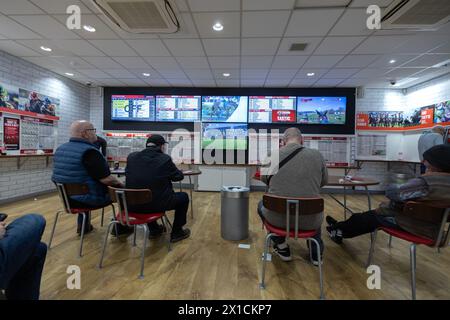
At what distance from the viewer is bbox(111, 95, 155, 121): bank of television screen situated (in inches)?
246

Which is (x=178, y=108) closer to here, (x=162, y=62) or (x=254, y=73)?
(x=162, y=62)

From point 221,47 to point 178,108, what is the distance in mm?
2767

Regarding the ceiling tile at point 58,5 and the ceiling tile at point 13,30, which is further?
the ceiling tile at point 13,30

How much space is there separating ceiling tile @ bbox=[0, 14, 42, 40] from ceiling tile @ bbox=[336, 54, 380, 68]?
524cm

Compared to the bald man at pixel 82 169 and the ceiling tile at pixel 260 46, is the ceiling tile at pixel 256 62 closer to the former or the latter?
the ceiling tile at pixel 260 46

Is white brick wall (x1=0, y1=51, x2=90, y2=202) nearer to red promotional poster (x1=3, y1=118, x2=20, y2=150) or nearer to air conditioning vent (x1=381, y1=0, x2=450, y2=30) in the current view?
red promotional poster (x1=3, y1=118, x2=20, y2=150)

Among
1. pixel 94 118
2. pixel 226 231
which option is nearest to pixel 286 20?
pixel 226 231

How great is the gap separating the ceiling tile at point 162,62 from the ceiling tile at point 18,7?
171 cm

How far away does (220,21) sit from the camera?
304 centimetres

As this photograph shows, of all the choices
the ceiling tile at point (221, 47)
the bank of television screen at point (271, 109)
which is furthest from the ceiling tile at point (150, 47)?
the bank of television screen at point (271, 109)

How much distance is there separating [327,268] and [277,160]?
1.23 meters

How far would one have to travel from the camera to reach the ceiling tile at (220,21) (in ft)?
9.53

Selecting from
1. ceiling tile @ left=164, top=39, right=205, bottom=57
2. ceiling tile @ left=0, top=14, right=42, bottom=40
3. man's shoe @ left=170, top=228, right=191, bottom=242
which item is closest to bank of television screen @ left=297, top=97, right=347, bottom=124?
ceiling tile @ left=164, top=39, right=205, bottom=57
